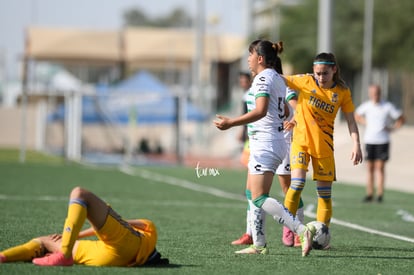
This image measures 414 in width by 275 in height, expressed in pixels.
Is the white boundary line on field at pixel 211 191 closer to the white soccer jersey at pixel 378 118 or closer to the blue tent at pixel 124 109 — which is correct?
the white soccer jersey at pixel 378 118

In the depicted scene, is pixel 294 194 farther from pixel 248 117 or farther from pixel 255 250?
pixel 248 117

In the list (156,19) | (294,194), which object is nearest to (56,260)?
(294,194)

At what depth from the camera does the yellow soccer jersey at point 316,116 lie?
10312 mm

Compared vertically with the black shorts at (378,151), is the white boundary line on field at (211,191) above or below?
below

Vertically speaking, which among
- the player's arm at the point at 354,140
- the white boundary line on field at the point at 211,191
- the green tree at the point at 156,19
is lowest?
the white boundary line on field at the point at 211,191

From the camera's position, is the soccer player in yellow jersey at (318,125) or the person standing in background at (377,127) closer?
the soccer player in yellow jersey at (318,125)

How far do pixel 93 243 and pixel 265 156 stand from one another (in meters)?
1.99

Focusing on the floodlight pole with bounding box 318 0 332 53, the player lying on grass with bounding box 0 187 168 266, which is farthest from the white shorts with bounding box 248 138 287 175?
the floodlight pole with bounding box 318 0 332 53

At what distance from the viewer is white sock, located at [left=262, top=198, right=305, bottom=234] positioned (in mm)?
9234

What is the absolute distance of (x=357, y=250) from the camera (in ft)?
33.9

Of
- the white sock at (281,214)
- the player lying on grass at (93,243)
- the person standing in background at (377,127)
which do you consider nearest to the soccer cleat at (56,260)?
the player lying on grass at (93,243)

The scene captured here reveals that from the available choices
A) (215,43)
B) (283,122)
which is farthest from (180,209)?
(215,43)

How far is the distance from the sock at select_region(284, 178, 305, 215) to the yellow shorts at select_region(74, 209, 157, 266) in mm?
2309

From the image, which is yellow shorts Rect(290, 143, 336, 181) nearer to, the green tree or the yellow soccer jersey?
the yellow soccer jersey
